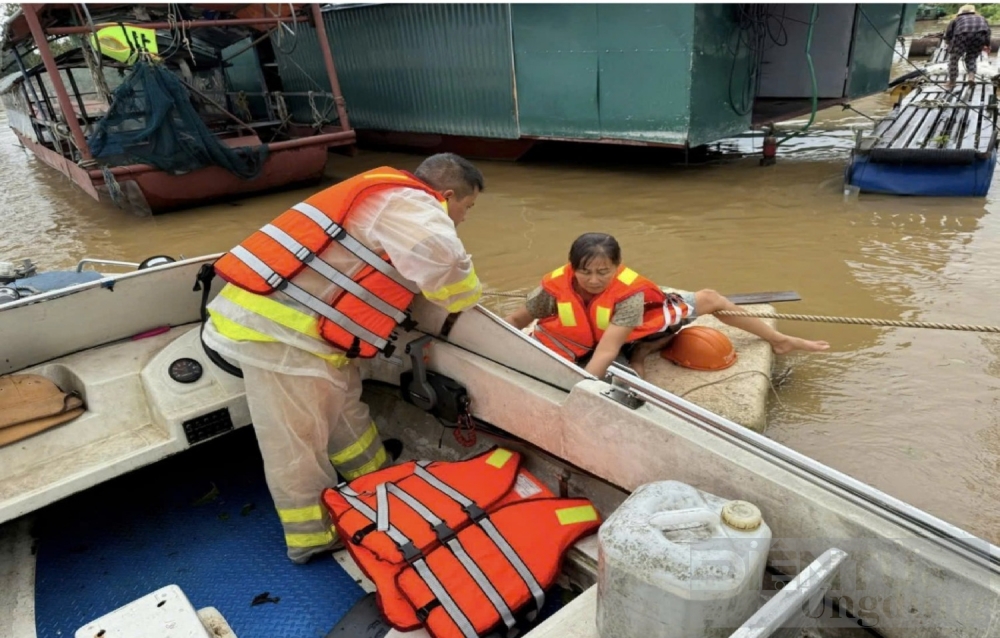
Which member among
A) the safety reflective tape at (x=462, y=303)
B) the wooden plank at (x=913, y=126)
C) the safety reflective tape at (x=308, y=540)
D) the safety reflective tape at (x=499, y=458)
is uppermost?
the safety reflective tape at (x=462, y=303)

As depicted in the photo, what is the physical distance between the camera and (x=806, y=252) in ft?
19.0

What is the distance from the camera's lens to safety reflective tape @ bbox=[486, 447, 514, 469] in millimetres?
2484

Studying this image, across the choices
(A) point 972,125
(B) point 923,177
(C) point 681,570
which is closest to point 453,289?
(C) point 681,570

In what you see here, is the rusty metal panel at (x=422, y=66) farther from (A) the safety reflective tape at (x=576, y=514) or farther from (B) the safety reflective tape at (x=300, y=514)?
(A) the safety reflective tape at (x=576, y=514)

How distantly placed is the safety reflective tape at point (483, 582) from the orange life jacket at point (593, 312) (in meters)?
1.22

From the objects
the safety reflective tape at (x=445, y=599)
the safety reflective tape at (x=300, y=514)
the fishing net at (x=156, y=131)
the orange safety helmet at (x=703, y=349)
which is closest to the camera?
the safety reflective tape at (x=445, y=599)

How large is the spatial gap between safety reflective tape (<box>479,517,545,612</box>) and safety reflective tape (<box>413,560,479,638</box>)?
0.21 meters

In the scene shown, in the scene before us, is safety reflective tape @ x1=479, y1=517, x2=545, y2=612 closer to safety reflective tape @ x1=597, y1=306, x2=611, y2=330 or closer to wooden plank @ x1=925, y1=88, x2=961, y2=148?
safety reflective tape @ x1=597, y1=306, x2=611, y2=330

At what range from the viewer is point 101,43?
8102mm

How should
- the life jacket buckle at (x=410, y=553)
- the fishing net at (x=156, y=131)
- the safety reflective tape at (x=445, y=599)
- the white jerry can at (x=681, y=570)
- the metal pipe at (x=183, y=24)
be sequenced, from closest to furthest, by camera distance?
1. the white jerry can at (x=681, y=570)
2. the safety reflective tape at (x=445, y=599)
3. the life jacket buckle at (x=410, y=553)
4. the metal pipe at (x=183, y=24)
5. the fishing net at (x=156, y=131)

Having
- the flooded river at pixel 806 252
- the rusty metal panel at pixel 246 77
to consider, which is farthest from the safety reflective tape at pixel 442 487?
the rusty metal panel at pixel 246 77

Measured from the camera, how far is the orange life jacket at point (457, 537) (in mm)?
2010

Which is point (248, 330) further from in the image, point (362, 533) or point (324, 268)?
point (362, 533)

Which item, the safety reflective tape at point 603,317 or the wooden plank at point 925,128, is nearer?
the safety reflective tape at point 603,317
